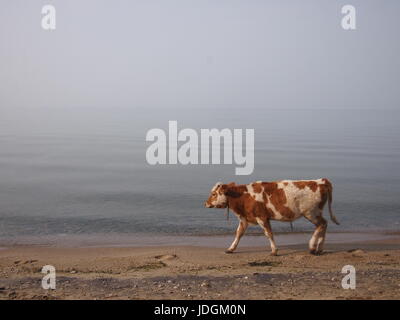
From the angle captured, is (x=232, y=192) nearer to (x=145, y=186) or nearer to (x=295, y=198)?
(x=295, y=198)

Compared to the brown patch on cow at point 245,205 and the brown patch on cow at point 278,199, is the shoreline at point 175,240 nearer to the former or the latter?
the brown patch on cow at point 245,205

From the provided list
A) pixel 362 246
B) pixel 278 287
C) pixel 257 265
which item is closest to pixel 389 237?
pixel 362 246

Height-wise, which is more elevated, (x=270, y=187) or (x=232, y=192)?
(x=270, y=187)

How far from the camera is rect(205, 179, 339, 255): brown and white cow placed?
39.4 feet

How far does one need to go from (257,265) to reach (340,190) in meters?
14.4

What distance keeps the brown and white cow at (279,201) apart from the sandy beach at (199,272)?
92 cm

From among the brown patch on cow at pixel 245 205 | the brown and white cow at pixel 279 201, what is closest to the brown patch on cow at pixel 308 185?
the brown and white cow at pixel 279 201

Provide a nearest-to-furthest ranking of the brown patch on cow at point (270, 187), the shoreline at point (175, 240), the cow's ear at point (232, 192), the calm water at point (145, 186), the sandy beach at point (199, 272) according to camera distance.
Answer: the sandy beach at point (199, 272) < the brown patch on cow at point (270, 187) < the cow's ear at point (232, 192) < the shoreline at point (175, 240) < the calm water at point (145, 186)

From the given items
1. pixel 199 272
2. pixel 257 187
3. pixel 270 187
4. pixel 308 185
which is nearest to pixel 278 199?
pixel 270 187

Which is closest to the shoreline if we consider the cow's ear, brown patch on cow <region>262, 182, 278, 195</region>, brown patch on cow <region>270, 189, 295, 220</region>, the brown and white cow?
the brown and white cow

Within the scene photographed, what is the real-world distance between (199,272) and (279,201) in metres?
2.82

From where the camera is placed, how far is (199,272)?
10945mm

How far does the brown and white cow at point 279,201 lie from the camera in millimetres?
12023
